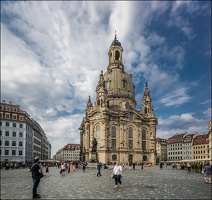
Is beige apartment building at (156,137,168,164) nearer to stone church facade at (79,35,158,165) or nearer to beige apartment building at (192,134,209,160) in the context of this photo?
beige apartment building at (192,134,209,160)

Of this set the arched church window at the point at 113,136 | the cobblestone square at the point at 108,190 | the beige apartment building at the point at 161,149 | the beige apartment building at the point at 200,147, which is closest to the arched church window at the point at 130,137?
the arched church window at the point at 113,136

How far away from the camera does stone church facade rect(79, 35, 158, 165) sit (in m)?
87.9

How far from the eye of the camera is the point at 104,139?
86.0 metres

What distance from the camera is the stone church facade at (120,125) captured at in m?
87.9

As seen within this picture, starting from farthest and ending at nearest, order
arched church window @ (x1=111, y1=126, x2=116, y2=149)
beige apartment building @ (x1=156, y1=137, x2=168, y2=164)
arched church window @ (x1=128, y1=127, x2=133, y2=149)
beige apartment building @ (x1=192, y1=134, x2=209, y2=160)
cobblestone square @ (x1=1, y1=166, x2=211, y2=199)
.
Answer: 1. beige apartment building @ (x1=156, y1=137, x2=168, y2=164)
2. beige apartment building @ (x1=192, y1=134, x2=209, y2=160)
3. arched church window @ (x1=128, y1=127, x2=133, y2=149)
4. arched church window @ (x1=111, y1=126, x2=116, y2=149)
5. cobblestone square @ (x1=1, y1=166, x2=211, y2=199)

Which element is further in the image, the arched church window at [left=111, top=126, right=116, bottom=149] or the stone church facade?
the arched church window at [left=111, top=126, right=116, bottom=149]

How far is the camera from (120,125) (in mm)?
90812

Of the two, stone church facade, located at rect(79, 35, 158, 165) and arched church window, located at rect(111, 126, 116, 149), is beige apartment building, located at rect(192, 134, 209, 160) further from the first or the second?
arched church window, located at rect(111, 126, 116, 149)

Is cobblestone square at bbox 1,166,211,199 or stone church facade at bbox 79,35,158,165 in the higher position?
stone church facade at bbox 79,35,158,165

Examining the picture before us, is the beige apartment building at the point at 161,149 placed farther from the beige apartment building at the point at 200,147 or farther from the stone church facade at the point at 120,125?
the stone church facade at the point at 120,125

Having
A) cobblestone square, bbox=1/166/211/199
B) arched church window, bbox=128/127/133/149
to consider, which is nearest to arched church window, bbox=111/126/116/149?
arched church window, bbox=128/127/133/149

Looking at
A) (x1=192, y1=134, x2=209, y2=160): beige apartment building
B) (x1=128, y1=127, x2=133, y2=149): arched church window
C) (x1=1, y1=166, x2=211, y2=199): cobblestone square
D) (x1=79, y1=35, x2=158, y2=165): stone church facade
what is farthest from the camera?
(x1=192, y1=134, x2=209, y2=160): beige apartment building

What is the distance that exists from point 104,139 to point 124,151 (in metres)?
8.77

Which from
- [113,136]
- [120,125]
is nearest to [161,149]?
[120,125]
